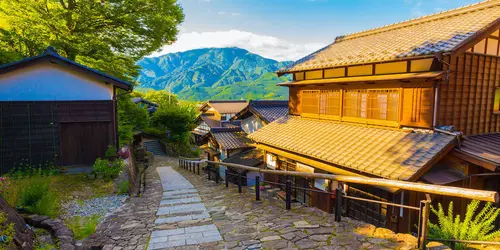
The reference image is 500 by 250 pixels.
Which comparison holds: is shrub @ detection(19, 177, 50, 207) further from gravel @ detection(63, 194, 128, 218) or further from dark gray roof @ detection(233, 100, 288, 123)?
dark gray roof @ detection(233, 100, 288, 123)

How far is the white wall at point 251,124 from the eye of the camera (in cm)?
2327

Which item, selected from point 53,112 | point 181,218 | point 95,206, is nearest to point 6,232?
point 181,218

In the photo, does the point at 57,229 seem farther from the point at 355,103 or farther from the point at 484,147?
the point at 484,147

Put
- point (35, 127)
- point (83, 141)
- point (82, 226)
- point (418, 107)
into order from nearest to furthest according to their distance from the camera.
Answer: point (82, 226) → point (418, 107) → point (35, 127) → point (83, 141)

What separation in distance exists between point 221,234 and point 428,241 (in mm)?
4020

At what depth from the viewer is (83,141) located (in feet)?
39.7

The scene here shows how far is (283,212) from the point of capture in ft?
22.8

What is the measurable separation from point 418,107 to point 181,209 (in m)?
8.53

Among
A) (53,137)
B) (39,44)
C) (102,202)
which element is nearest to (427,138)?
(102,202)

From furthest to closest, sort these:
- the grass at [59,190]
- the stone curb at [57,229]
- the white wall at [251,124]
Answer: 1. the white wall at [251,124]
2. the grass at [59,190]
3. the stone curb at [57,229]

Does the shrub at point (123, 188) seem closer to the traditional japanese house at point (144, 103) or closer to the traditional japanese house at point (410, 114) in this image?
the traditional japanese house at point (410, 114)

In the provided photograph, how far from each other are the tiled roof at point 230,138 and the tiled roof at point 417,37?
925cm

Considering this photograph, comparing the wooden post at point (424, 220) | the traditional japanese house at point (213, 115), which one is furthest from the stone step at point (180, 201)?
the traditional japanese house at point (213, 115)

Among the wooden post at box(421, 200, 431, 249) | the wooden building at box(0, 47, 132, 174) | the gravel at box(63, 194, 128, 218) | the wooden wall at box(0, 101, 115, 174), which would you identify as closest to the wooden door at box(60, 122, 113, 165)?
the wooden building at box(0, 47, 132, 174)
